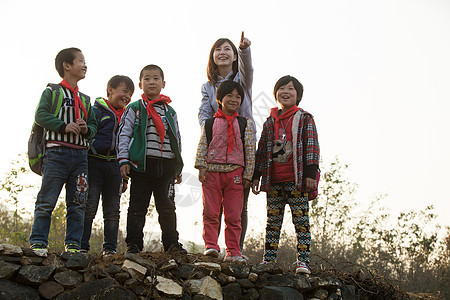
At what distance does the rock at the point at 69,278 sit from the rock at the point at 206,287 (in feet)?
2.80

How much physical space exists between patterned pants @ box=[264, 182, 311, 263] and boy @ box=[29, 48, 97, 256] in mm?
1839

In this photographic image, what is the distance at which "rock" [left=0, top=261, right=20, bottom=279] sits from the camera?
2766 millimetres

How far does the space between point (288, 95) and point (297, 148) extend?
0.63 m

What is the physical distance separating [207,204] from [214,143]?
62 centimetres

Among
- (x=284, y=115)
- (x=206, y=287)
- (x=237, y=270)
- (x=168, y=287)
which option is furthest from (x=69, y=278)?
(x=284, y=115)

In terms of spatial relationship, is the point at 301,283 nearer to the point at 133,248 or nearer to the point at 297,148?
the point at 297,148

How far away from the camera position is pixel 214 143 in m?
3.98

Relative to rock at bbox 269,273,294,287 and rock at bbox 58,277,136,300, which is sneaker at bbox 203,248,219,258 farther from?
rock at bbox 58,277,136,300

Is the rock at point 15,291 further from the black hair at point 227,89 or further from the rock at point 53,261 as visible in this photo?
the black hair at point 227,89

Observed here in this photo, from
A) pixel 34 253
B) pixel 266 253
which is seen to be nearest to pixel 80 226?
pixel 34 253

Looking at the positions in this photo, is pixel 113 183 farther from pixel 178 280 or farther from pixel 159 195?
pixel 178 280

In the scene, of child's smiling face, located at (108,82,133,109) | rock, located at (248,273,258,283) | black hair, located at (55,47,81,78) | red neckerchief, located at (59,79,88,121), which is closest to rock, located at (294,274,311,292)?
rock, located at (248,273,258,283)

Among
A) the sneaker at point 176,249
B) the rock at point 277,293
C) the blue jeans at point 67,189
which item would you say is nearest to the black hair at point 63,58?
the blue jeans at point 67,189

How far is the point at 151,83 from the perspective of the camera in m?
4.05
